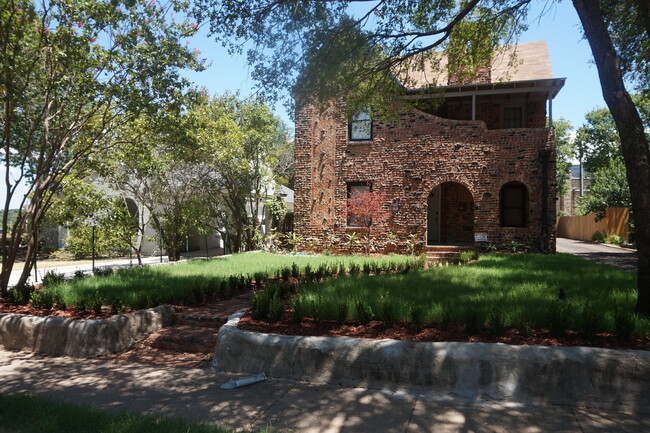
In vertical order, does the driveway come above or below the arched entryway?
below

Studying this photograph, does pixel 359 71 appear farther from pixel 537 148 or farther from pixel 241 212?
pixel 241 212

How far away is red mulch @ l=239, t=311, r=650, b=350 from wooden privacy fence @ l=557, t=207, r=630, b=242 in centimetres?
2150

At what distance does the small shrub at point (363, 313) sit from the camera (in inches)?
206

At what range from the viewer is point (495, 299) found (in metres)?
5.86

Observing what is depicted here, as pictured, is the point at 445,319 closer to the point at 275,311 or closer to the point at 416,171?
the point at 275,311

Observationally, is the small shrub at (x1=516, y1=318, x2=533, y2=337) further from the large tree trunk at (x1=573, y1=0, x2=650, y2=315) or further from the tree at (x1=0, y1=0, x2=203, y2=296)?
the tree at (x1=0, y1=0, x2=203, y2=296)

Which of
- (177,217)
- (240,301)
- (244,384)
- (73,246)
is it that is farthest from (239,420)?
(73,246)

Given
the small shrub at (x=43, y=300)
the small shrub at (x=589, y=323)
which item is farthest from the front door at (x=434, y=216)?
the small shrub at (x=43, y=300)

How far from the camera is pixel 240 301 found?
7832mm

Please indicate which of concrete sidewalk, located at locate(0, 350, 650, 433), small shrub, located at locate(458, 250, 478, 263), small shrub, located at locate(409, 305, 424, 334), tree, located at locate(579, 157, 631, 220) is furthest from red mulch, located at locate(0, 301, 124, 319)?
tree, located at locate(579, 157, 631, 220)

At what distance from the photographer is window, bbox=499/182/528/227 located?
16.0m

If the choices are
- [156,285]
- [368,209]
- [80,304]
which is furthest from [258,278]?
[368,209]

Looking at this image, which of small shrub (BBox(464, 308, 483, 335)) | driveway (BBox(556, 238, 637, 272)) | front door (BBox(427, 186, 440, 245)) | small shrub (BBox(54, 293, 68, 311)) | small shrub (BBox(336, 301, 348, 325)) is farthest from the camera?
front door (BBox(427, 186, 440, 245))

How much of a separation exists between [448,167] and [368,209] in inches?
127
